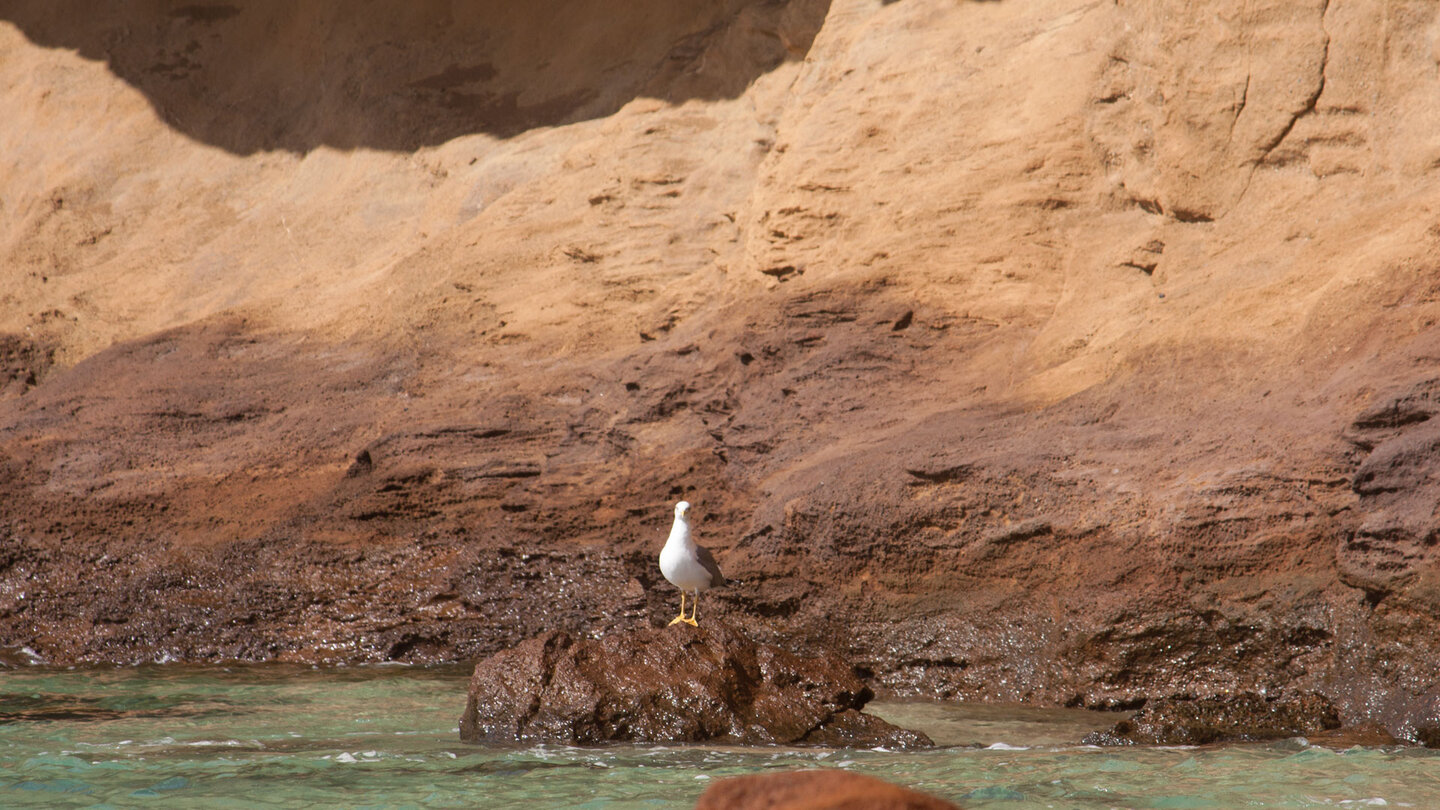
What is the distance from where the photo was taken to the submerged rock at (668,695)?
5.54 metres

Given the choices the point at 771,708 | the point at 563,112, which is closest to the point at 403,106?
the point at 563,112

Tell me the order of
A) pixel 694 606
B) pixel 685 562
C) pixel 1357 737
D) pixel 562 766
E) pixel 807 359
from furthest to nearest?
pixel 807 359, pixel 694 606, pixel 685 562, pixel 1357 737, pixel 562 766

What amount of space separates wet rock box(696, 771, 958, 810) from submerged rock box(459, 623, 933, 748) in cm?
318

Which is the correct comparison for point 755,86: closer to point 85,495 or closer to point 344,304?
point 344,304

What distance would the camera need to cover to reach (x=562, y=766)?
5180 mm

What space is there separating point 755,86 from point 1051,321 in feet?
14.5

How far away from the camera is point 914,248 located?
370 inches

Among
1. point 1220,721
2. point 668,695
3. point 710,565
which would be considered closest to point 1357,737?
point 1220,721

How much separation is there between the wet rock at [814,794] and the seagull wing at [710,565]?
4467 millimetres

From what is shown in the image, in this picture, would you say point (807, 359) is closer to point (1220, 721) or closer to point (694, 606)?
point (694, 606)

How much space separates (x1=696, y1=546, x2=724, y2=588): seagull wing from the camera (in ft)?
22.7

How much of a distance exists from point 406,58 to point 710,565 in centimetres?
922

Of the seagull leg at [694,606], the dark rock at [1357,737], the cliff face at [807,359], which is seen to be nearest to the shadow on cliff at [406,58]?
the cliff face at [807,359]

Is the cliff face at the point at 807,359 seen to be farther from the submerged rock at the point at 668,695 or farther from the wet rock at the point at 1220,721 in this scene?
the submerged rock at the point at 668,695
